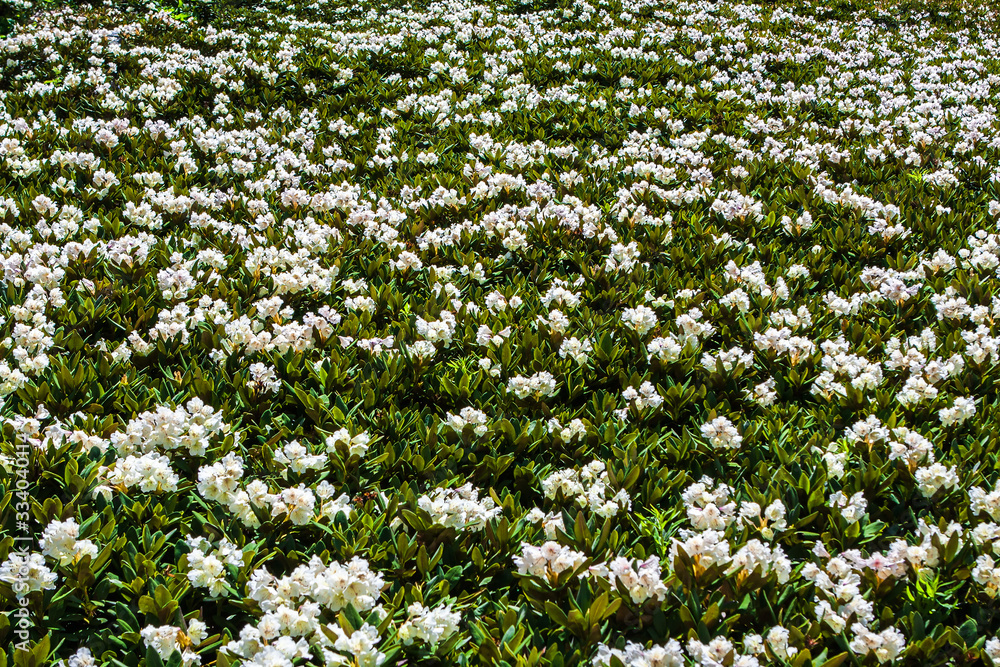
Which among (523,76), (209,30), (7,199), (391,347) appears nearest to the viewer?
(391,347)

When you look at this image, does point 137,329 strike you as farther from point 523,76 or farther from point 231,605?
point 523,76

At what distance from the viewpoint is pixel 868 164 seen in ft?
22.9

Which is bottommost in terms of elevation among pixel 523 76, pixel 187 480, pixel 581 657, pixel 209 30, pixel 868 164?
pixel 581 657

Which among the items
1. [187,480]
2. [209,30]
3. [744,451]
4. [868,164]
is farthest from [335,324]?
[209,30]

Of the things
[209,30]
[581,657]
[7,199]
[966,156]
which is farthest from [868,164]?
[209,30]

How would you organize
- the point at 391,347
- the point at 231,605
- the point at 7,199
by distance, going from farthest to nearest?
the point at 7,199, the point at 391,347, the point at 231,605

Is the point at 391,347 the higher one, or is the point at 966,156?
the point at 966,156

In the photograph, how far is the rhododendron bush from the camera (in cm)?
250

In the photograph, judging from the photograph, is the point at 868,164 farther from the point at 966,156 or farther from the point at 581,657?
the point at 581,657

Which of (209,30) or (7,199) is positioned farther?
(209,30)

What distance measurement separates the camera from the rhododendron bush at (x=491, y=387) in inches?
98.4

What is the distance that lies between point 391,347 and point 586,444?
50.9 inches

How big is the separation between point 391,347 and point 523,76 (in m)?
6.41

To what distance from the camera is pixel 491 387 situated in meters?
3.71
